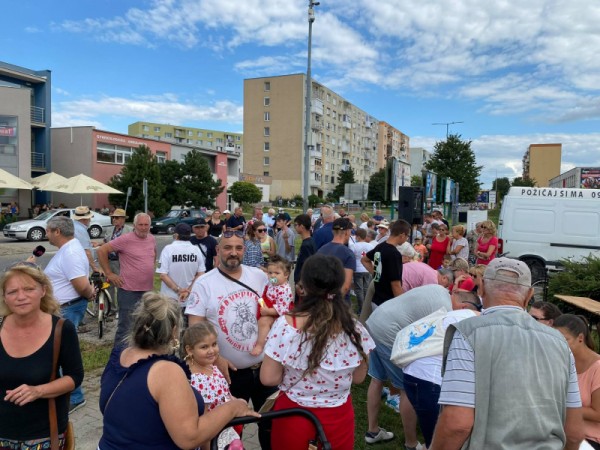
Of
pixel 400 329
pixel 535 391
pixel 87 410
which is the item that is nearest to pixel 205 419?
pixel 535 391

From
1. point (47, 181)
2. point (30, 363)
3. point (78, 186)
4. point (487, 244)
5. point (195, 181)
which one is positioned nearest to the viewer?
point (30, 363)

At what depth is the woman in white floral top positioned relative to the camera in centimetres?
222

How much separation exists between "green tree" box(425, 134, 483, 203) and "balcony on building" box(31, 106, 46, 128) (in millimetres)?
31847

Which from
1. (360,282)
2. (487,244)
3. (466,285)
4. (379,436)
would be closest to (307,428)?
(379,436)

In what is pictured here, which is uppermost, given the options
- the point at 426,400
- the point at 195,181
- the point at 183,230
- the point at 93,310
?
the point at 195,181

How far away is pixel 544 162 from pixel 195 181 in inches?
3508

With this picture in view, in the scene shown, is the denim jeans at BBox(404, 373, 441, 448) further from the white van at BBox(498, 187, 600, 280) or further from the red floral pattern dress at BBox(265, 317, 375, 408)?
the white van at BBox(498, 187, 600, 280)

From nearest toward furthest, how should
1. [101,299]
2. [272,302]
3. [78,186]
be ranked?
1. [272,302]
2. [101,299]
3. [78,186]

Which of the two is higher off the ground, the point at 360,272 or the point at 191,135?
the point at 191,135

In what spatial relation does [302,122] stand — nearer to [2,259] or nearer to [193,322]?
[2,259]

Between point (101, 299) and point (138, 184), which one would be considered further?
point (138, 184)

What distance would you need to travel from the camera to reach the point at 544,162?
97.6m

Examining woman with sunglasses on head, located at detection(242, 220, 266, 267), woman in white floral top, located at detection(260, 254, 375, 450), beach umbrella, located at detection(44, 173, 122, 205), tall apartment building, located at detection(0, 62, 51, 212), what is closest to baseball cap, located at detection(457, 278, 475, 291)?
woman in white floral top, located at detection(260, 254, 375, 450)

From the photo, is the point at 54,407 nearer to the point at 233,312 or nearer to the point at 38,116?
the point at 233,312
